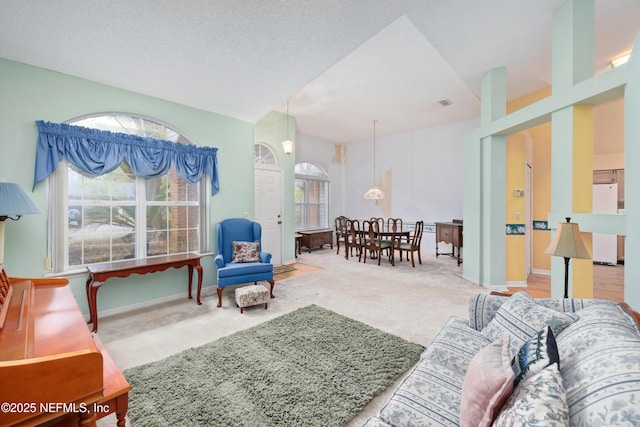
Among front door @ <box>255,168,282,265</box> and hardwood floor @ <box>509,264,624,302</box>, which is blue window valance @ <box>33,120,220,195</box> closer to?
front door @ <box>255,168,282,265</box>

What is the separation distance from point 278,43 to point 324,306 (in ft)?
9.57

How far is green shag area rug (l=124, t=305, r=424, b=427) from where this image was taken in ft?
5.25

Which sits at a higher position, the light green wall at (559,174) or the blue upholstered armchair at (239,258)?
the light green wall at (559,174)

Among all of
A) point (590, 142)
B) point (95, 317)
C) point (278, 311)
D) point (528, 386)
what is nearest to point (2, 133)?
point (95, 317)

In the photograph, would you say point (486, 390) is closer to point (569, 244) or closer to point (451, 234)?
point (569, 244)

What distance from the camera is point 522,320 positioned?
148 cm

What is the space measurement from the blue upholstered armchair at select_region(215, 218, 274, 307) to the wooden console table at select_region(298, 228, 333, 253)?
10.4 feet

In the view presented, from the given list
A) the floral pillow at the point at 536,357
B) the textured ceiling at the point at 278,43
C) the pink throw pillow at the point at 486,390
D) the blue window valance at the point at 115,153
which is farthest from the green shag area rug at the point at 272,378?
the textured ceiling at the point at 278,43

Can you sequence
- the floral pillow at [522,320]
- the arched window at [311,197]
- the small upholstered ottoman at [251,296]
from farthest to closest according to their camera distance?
the arched window at [311,197], the small upholstered ottoman at [251,296], the floral pillow at [522,320]

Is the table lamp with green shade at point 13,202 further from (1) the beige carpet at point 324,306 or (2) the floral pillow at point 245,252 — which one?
(2) the floral pillow at point 245,252

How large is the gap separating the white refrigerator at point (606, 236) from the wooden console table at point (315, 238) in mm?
5899

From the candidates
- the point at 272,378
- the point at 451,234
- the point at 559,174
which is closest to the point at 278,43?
the point at 272,378

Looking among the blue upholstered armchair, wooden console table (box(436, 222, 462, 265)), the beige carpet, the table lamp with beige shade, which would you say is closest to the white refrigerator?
wooden console table (box(436, 222, 462, 265))

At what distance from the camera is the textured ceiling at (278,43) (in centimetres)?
209
